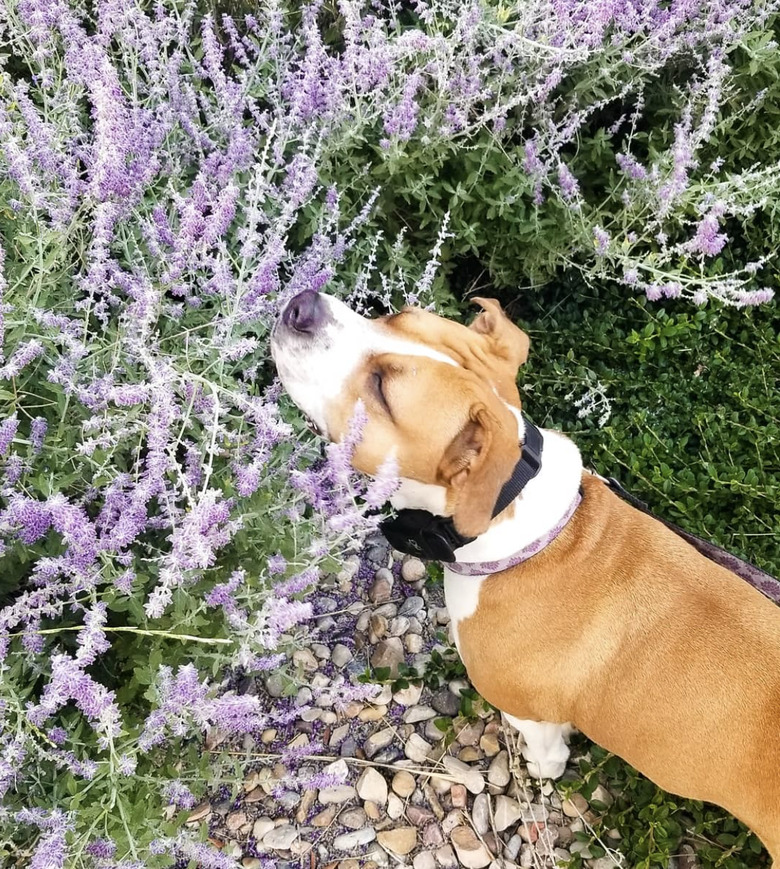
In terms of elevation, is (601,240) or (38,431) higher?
(601,240)

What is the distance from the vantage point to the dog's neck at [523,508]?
270cm

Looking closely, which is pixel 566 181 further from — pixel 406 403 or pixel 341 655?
pixel 341 655

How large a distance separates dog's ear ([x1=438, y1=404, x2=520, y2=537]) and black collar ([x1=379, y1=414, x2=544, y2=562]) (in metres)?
0.10

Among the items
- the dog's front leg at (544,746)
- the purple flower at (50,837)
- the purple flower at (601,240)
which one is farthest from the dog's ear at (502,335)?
the purple flower at (50,837)

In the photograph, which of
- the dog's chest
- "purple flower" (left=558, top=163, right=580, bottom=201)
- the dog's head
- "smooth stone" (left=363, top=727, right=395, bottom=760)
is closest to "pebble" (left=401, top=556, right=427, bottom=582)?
"smooth stone" (left=363, top=727, right=395, bottom=760)

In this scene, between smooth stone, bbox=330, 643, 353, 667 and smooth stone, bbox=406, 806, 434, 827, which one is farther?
smooth stone, bbox=330, 643, 353, 667

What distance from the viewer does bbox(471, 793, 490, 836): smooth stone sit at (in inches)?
135

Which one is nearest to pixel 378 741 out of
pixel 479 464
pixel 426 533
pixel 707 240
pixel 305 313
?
pixel 426 533

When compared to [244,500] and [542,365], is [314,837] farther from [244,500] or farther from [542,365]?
[542,365]

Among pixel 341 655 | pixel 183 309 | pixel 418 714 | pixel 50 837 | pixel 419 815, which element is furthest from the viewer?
pixel 341 655

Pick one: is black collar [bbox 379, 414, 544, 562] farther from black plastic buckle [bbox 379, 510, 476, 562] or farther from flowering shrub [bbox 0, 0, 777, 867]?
flowering shrub [bbox 0, 0, 777, 867]

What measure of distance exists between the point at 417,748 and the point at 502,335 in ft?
6.59

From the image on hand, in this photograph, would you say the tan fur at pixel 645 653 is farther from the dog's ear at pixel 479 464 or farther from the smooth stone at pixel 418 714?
the smooth stone at pixel 418 714

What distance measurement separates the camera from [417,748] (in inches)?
141
